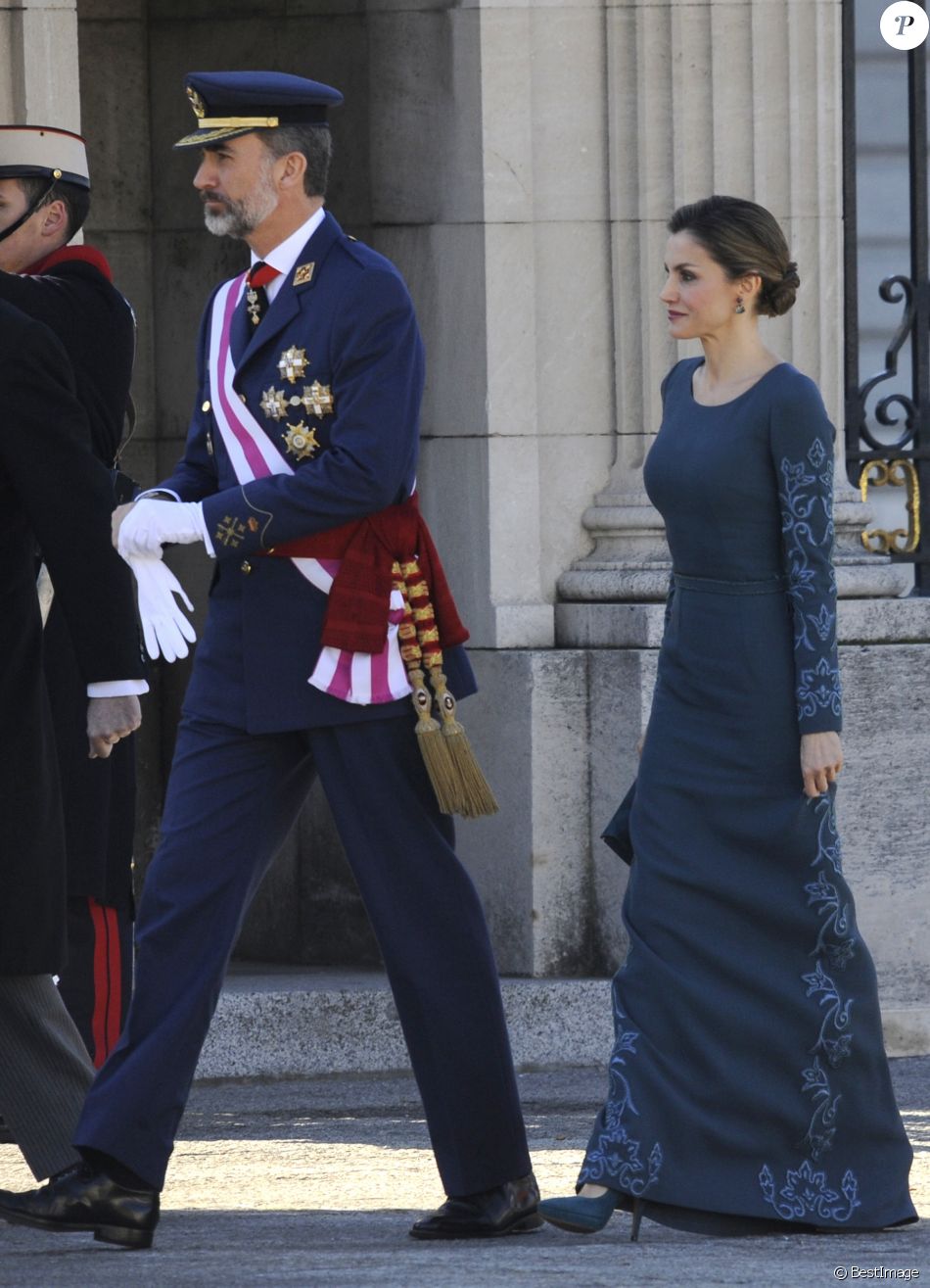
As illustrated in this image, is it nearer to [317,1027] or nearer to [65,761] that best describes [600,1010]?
[317,1027]

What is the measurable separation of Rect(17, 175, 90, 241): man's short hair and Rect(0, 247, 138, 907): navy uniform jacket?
0.06m

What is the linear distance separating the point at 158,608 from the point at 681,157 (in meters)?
3.25

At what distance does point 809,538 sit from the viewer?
5.18 metres

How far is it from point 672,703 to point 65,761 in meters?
1.48

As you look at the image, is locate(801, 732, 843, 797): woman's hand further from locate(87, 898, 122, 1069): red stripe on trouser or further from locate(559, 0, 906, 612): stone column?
locate(559, 0, 906, 612): stone column

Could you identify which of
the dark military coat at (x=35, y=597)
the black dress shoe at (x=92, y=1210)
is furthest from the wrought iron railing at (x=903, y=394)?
the black dress shoe at (x=92, y=1210)

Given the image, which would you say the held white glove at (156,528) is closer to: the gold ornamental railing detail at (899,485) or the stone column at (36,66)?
the stone column at (36,66)

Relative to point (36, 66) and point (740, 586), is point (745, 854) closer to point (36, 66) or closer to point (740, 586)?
point (740, 586)

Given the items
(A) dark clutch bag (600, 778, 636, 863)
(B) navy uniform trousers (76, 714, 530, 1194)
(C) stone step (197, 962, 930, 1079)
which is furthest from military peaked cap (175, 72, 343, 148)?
(C) stone step (197, 962, 930, 1079)

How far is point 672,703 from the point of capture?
5367 mm

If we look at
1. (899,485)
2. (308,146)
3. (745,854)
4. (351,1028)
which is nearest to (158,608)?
(308,146)

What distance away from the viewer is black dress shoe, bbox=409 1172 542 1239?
5.10 m

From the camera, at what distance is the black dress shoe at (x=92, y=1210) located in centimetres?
493

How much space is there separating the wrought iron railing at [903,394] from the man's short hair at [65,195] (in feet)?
9.63
